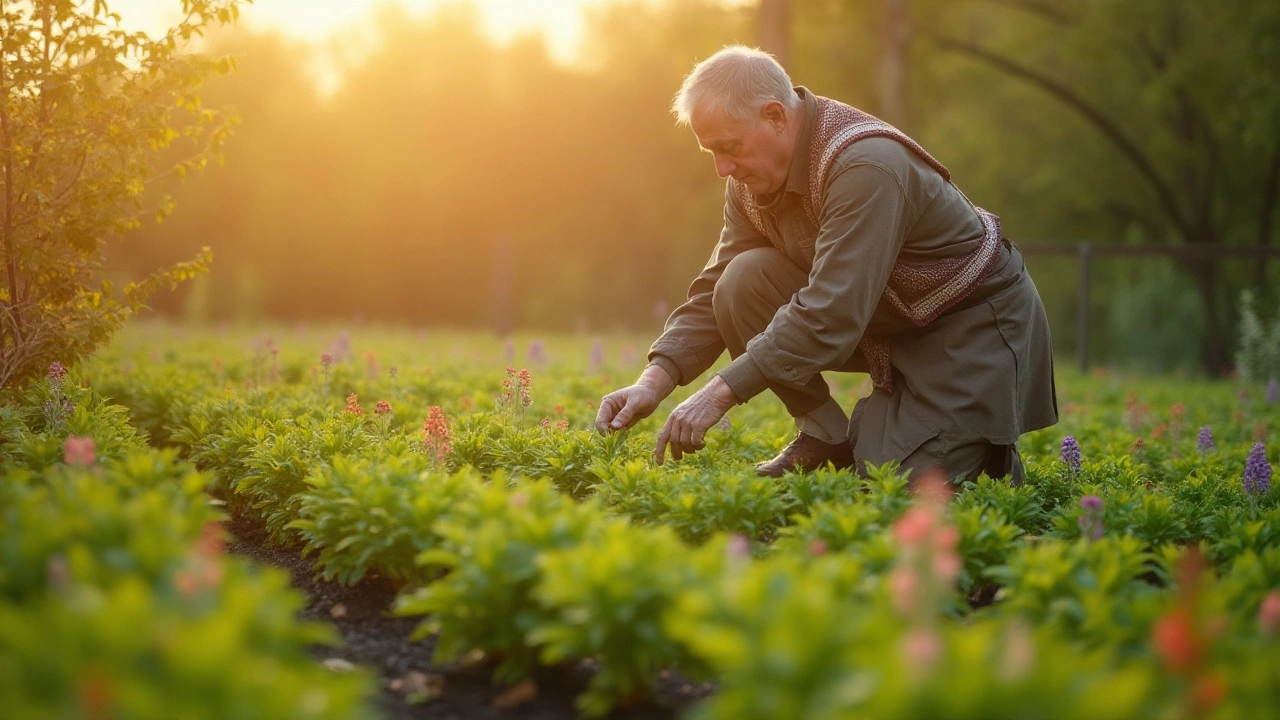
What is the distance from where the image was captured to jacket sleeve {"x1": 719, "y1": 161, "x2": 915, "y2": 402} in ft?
13.3

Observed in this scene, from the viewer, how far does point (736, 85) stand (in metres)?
4.10

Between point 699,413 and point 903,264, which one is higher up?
point 903,264

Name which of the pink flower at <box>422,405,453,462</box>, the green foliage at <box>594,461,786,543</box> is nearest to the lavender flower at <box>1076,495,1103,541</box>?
the green foliage at <box>594,461,786,543</box>

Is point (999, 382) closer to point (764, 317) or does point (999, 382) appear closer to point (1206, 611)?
point (764, 317)

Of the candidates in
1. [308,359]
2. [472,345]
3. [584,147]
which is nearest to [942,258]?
[308,359]

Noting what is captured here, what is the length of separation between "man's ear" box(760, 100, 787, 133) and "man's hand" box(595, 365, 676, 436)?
3.87 feet

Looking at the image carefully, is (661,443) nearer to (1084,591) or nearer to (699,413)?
(699,413)

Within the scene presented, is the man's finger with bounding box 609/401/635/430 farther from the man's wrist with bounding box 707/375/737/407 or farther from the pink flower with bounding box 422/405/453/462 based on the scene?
the pink flower with bounding box 422/405/453/462

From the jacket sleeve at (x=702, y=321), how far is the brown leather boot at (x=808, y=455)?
539mm

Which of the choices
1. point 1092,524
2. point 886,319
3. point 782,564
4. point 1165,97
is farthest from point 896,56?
point 782,564

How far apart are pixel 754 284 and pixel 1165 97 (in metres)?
18.8

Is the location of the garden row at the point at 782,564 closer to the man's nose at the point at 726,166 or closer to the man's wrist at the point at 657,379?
the man's wrist at the point at 657,379

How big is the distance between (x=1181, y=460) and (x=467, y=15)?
32696 mm

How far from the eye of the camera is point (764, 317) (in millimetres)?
4773
